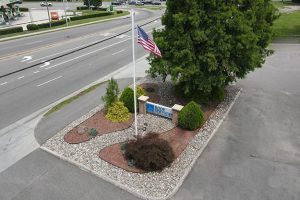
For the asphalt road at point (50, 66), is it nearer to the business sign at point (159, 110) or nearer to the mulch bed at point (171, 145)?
the mulch bed at point (171, 145)

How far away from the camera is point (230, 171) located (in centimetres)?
1155

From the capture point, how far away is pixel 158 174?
11.3 m

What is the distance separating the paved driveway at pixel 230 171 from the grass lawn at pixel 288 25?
69.0 ft

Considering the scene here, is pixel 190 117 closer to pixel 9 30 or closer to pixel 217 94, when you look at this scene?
pixel 217 94

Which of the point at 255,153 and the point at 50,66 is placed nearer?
the point at 255,153

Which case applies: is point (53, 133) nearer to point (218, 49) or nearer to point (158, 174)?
point (158, 174)

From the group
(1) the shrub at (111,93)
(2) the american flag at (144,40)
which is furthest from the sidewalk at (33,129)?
(2) the american flag at (144,40)

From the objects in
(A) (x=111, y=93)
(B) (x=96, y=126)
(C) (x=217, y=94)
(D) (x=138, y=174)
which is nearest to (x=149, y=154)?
(D) (x=138, y=174)

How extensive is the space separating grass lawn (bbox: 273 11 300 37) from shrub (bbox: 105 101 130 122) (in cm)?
2424

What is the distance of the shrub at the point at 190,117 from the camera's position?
45.6ft

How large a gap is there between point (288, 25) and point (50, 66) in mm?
33076

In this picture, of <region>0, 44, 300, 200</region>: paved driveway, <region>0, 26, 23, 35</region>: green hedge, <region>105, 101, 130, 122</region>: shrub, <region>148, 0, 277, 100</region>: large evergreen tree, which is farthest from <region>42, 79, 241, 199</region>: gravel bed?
<region>0, 26, 23, 35</region>: green hedge

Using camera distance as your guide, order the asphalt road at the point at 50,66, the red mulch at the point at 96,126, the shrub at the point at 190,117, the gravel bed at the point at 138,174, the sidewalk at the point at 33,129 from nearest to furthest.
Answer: the gravel bed at the point at 138,174
the sidewalk at the point at 33,129
the red mulch at the point at 96,126
the shrub at the point at 190,117
the asphalt road at the point at 50,66

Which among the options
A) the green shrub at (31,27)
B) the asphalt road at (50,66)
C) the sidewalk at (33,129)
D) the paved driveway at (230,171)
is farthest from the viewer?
the green shrub at (31,27)
